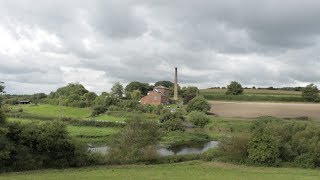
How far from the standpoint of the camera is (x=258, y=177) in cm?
3409

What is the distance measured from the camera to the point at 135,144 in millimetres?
46250

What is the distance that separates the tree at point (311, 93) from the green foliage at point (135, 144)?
104 m

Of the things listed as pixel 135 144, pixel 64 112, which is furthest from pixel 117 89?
pixel 135 144

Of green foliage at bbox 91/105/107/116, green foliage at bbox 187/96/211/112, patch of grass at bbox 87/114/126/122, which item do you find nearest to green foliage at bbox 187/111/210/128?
green foliage at bbox 187/96/211/112

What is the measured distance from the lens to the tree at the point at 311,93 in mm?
139125

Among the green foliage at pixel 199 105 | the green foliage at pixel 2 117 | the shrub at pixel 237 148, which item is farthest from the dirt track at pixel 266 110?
the green foliage at pixel 2 117

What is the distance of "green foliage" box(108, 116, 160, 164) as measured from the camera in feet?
148

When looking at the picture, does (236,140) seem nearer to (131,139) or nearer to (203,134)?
(131,139)

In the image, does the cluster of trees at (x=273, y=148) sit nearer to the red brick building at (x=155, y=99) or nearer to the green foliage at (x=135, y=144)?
the green foliage at (x=135, y=144)

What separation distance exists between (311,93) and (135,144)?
109 meters

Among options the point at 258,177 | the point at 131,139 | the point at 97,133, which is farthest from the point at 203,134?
the point at 258,177

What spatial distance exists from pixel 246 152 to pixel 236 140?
173 cm

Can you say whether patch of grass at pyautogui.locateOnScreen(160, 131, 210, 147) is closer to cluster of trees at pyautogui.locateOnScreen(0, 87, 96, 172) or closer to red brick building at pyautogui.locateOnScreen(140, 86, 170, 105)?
cluster of trees at pyautogui.locateOnScreen(0, 87, 96, 172)

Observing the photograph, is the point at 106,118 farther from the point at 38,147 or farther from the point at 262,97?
the point at 38,147
